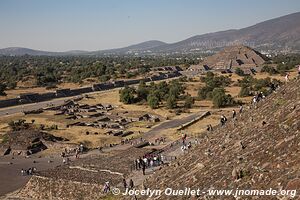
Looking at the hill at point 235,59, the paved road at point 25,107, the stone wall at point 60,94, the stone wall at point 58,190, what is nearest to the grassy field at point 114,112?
the paved road at point 25,107

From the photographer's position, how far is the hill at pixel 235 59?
117494 millimetres

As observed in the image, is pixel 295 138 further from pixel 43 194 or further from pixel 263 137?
pixel 43 194

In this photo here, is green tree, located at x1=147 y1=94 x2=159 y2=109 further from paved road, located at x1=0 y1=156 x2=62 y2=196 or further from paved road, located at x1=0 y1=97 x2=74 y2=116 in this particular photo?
paved road, located at x1=0 y1=156 x2=62 y2=196

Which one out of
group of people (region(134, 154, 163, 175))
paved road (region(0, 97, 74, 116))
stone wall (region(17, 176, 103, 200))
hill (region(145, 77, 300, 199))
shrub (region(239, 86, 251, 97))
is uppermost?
hill (region(145, 77, 300, 199))

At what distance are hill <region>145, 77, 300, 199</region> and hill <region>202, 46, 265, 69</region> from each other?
102 metres

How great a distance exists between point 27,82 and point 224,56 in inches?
2464

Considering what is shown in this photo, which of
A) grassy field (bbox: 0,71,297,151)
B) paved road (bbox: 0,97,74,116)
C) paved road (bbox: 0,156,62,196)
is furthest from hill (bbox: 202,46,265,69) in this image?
paved road (bbox: 0,156,62,196)

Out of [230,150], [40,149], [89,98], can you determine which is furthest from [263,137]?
[89,98]

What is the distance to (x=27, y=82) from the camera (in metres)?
89.6

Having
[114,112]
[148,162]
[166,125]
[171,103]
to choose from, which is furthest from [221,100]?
[148,162]

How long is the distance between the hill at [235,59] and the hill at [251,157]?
10157 centimetres

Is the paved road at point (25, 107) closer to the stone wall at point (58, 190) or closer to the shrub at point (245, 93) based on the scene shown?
the shrub at point (245, 93)

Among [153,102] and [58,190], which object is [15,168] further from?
[153,102]

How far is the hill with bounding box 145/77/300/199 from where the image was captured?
30.1 ft
